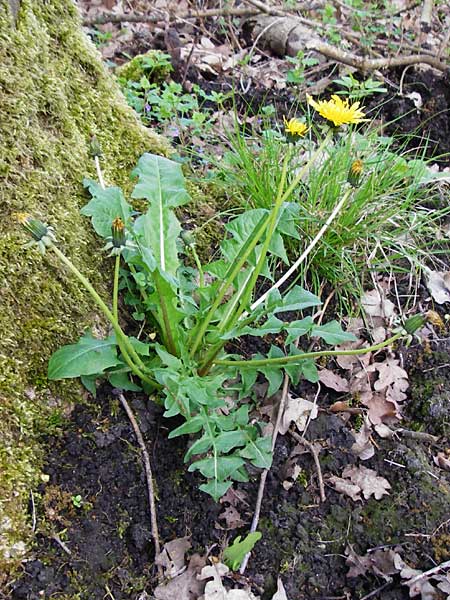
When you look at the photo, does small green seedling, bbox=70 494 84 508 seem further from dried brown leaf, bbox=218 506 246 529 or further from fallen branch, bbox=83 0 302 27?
fallen branch, bbox=83 0 302 27

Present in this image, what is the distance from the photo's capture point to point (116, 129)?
247cm

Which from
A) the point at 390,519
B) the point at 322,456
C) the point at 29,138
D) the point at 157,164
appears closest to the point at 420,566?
the point at 390,519

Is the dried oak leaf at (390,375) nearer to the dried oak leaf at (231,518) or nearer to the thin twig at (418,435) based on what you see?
the thin twig at (418,435)

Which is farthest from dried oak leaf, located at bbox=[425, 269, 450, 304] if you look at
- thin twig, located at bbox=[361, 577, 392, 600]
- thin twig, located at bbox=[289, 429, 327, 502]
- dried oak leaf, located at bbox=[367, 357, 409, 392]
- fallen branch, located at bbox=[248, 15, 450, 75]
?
fallen branch, located at bbox=[248, 15, 450, 75]

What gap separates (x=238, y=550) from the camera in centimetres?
171

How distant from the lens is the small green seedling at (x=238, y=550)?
1.70m

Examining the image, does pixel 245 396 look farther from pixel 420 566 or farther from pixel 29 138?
pixel 29 138

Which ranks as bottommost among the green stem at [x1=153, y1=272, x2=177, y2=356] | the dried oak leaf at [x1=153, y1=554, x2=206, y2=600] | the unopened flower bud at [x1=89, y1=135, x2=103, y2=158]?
the dried oak leaf at [x1=153, y1=554, x2=206, y2=600]

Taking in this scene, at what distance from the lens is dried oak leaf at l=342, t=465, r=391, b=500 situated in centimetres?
198

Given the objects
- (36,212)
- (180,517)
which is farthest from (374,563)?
(36,212)

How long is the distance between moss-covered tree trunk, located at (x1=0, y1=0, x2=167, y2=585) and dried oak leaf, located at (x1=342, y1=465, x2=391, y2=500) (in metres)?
0.96

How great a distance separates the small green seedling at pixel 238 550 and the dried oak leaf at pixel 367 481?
438 millimetres

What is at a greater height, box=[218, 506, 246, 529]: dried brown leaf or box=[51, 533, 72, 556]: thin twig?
box=[51, 533, 72, 556]: thin twig

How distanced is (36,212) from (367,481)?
55.8 inches
